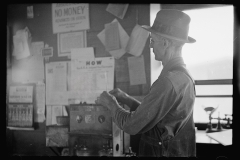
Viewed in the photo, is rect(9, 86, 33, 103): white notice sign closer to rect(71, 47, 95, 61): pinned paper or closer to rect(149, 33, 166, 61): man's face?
rect(71, 47, 95, 61): pinned paper

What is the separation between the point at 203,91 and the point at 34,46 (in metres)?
2.30

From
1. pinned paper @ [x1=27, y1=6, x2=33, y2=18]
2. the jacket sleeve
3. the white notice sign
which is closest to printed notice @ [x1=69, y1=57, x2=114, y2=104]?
the white notice sign

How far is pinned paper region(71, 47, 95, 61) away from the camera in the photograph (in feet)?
9.85

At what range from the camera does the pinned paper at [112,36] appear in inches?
112

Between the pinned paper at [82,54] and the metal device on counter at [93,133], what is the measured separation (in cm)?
90

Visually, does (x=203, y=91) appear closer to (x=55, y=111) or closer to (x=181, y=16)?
(x=181, y=16)

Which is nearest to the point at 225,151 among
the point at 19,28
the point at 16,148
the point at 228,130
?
the point at 228,130

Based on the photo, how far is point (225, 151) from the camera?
2.34 meters

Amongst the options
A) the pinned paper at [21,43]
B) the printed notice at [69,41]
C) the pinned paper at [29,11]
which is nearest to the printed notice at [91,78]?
the printed notice at [69,41]

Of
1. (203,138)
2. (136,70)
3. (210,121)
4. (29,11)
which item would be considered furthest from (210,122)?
(29,11)

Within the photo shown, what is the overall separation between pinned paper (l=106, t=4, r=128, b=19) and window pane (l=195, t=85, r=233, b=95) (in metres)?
1.28

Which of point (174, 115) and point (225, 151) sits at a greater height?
point (174, 115)

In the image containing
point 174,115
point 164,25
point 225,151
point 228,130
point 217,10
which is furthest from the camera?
point 217,10

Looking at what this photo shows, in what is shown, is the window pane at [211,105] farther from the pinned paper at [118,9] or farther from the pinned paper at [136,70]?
the pinned paper at [118,9]
